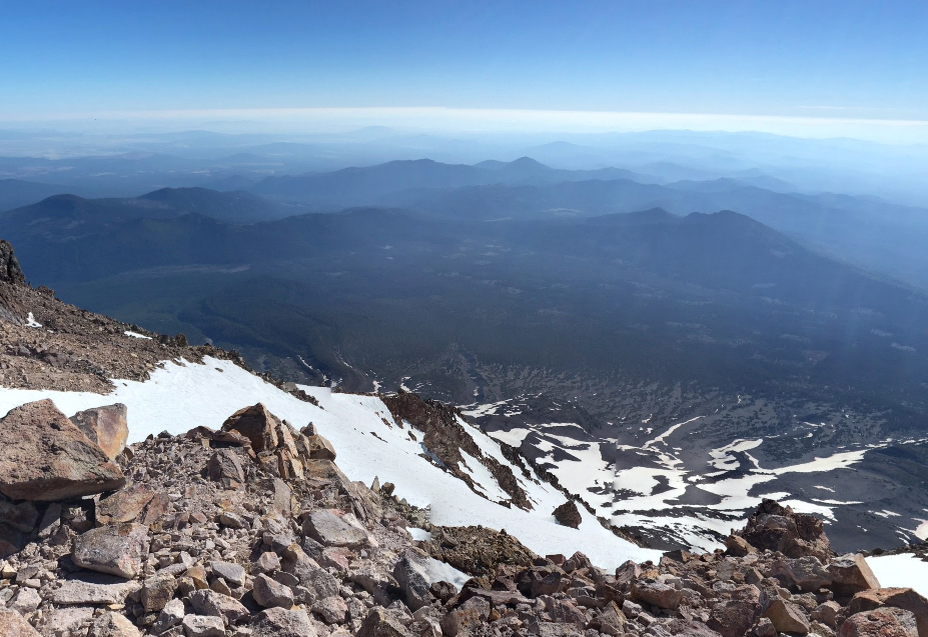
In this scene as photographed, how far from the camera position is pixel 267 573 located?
Result: 841 centimetres

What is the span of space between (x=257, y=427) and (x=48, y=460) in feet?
17.7

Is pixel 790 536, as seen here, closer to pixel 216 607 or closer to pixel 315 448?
pixel 315 448

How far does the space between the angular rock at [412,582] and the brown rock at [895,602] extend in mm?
7624

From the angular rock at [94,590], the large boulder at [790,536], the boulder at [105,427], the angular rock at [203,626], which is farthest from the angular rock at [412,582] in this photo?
the large boulder at [790,536]

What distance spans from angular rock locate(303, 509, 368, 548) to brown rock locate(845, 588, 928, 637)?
9.23m

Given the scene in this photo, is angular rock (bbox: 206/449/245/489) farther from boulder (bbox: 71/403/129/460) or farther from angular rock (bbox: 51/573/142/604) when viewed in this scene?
angular rock (bbox: 51/573/142/604)

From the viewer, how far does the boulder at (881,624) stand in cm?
788

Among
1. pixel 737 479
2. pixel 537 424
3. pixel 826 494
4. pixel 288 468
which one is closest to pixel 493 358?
pixel 537 424

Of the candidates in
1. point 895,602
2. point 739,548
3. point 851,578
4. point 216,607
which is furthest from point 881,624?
point 216,607

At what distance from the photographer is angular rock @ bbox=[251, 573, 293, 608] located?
25.3 ft

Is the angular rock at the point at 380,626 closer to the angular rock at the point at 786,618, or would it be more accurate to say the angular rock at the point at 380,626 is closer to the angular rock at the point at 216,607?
the angular rock at the point at 216,607

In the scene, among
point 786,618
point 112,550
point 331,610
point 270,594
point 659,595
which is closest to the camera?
point 270,594

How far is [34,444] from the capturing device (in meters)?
8.91

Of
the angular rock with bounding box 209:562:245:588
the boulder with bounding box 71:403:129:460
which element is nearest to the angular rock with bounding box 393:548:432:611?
the angular rock with bounding box 209:562:245:588
